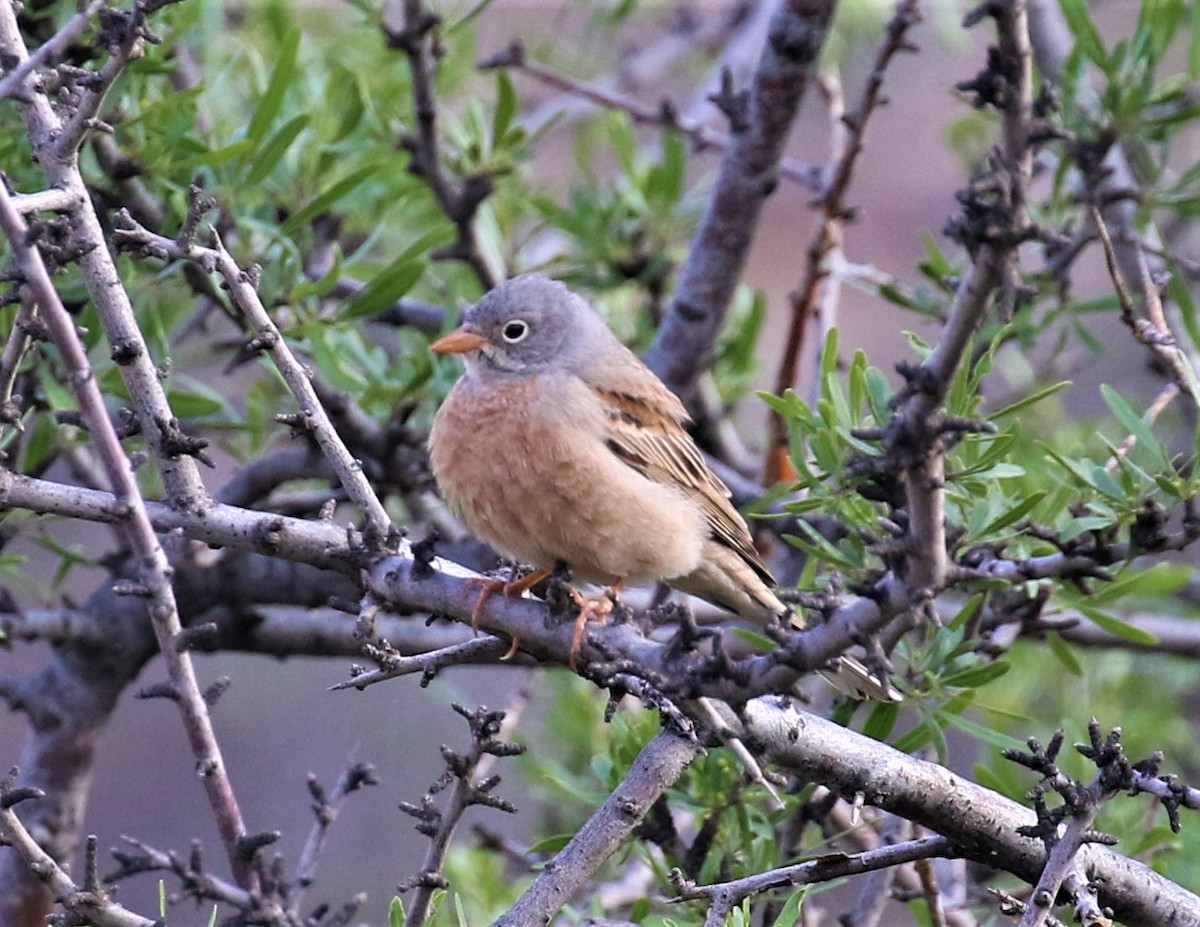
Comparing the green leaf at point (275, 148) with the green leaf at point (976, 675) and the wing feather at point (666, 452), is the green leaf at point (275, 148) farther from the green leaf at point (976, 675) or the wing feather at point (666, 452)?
the green leaf at point (976, 675)

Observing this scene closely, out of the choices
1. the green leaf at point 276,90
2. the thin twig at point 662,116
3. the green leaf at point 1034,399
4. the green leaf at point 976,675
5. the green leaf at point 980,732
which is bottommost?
the green leaf at point 980,732

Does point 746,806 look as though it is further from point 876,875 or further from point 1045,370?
point 1045,370

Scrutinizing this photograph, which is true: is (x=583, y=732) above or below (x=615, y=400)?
below

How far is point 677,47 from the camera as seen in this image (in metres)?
8.18

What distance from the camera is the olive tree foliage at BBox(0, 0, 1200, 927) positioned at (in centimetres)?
266

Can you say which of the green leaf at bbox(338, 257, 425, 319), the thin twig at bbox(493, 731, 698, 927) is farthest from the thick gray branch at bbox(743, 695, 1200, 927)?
the green leaf at bbox(338, 257, 425, 319)

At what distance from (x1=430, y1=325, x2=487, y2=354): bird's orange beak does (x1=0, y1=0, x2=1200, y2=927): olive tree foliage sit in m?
0.28

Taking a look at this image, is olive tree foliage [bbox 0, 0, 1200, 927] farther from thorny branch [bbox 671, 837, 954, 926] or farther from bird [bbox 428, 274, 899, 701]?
bird [bbox 428, 274, 899, 701]

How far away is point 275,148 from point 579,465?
1355 millimetres

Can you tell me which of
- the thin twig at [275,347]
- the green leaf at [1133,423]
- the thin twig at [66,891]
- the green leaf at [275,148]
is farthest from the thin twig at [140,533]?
the green leaf at [1133,423]

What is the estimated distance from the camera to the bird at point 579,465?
4.09 m

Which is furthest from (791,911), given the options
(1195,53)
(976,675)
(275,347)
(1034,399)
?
(1195,53)

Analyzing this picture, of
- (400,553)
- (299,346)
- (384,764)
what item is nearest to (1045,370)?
(299,346)

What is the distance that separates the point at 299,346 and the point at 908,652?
7.07ft
